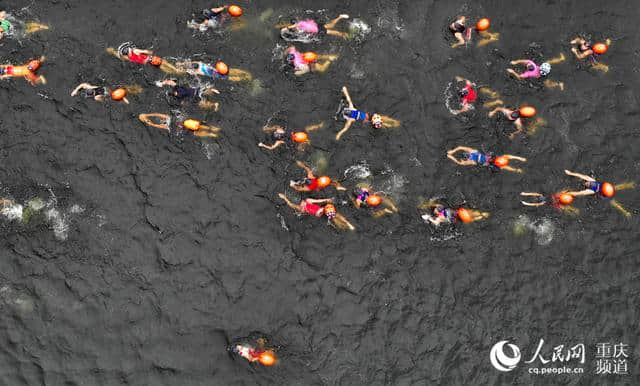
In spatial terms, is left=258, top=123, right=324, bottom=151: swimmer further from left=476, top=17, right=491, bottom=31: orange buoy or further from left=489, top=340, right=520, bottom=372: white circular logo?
left=489, top=340, right=520, bottom=372: white circular logo

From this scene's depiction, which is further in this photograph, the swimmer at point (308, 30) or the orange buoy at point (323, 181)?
the swimmer at point (308, 30)

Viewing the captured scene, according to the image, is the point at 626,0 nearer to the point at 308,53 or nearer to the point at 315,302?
the point at 308,53

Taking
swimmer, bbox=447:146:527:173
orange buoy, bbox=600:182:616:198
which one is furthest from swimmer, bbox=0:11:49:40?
orange buoy, bbox=600:182:616:198

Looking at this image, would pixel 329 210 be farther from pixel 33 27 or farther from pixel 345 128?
pixel 33 27

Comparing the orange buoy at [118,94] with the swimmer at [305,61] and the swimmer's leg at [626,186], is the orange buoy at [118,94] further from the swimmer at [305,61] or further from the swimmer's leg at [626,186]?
the swimmer's leg at [626,186]

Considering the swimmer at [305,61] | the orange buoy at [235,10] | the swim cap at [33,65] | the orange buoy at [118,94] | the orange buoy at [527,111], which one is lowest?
the orange buoy at [118,94]

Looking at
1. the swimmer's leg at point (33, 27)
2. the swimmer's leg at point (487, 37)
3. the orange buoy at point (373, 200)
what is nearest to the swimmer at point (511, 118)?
the swimmer's leg at point (487, 37)

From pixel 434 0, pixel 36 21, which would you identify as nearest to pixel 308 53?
pixel 434 0
